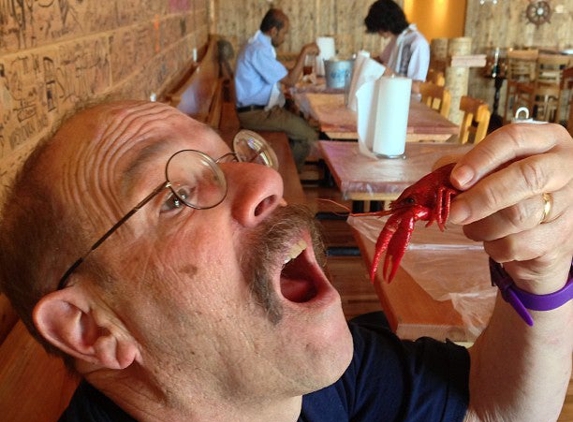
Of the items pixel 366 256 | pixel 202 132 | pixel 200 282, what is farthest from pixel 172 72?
pixel 200 282

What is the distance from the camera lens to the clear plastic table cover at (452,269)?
58.1 inches

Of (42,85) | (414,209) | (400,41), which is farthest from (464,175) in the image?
(400,41)

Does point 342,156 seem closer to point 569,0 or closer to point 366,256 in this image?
point 366,256

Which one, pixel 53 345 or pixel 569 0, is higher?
pixel 569 0

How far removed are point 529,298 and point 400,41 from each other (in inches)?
204

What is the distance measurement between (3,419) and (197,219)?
0.52m

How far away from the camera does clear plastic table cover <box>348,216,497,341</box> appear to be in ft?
4.84

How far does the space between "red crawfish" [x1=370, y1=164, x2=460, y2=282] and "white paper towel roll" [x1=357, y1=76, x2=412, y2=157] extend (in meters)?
1.47

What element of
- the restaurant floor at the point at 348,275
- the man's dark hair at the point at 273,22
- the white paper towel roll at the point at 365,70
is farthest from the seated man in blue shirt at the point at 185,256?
the man's dark hair at the point at 273,22

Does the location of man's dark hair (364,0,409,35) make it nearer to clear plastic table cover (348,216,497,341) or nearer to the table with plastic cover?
the table with plastic cover

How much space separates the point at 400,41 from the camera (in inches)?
229

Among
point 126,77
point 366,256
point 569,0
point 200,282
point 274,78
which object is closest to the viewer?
point 200,282

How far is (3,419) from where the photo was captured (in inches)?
39.4

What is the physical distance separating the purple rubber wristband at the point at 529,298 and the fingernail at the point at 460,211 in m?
0.26
